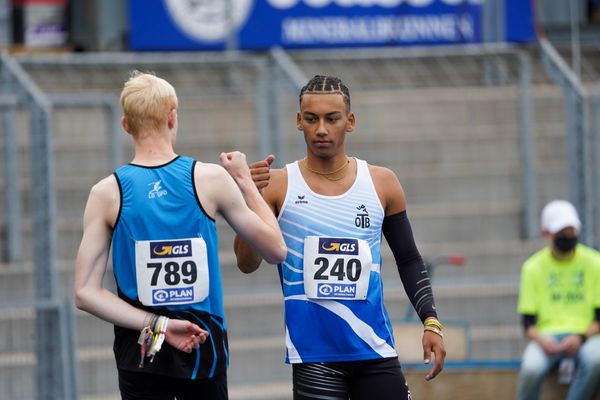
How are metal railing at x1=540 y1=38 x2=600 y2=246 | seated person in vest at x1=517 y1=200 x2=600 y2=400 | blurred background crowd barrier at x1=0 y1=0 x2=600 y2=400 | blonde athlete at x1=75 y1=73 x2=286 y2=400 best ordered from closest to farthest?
blonde athlete at x1=75 y1=73 x2=286 y2=400 < seated person in vest at x1=517 y1=200 x2=600 y2=400 < blurred background crowd barrier at x1=0 y1=0 x2=600 y2=400 < metal railing at x1=540 y1=38 x2=600 y2=246

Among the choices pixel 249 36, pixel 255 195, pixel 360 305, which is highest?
pixel 249 36

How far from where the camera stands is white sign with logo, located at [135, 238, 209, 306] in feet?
15.8

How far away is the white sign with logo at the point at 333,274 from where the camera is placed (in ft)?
17.6

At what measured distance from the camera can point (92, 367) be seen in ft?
31.3

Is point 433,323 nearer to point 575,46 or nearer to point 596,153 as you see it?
point 596,153

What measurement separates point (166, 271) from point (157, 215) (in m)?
0.21

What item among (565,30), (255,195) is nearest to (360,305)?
(255,195)

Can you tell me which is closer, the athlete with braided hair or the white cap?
the athlete with braided hair

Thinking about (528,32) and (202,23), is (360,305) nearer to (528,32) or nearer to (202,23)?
(202,23)

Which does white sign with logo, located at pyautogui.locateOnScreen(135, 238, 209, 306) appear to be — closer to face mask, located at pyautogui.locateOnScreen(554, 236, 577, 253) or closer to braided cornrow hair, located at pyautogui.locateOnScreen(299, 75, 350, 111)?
braided cornrow hair, located at pyautogui.locateOnScreen(299, 75, 350, 111)

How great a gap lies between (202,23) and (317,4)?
1.25 metres

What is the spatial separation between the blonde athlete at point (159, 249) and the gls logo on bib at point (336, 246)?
1.68 feet

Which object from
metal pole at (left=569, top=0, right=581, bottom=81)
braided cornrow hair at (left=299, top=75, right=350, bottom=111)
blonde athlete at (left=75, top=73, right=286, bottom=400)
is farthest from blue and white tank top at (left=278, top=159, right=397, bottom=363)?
metal pole at (left=569, top=0, right=581, bottom=81)

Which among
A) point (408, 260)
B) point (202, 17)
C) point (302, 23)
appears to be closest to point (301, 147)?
point (202, 17)
